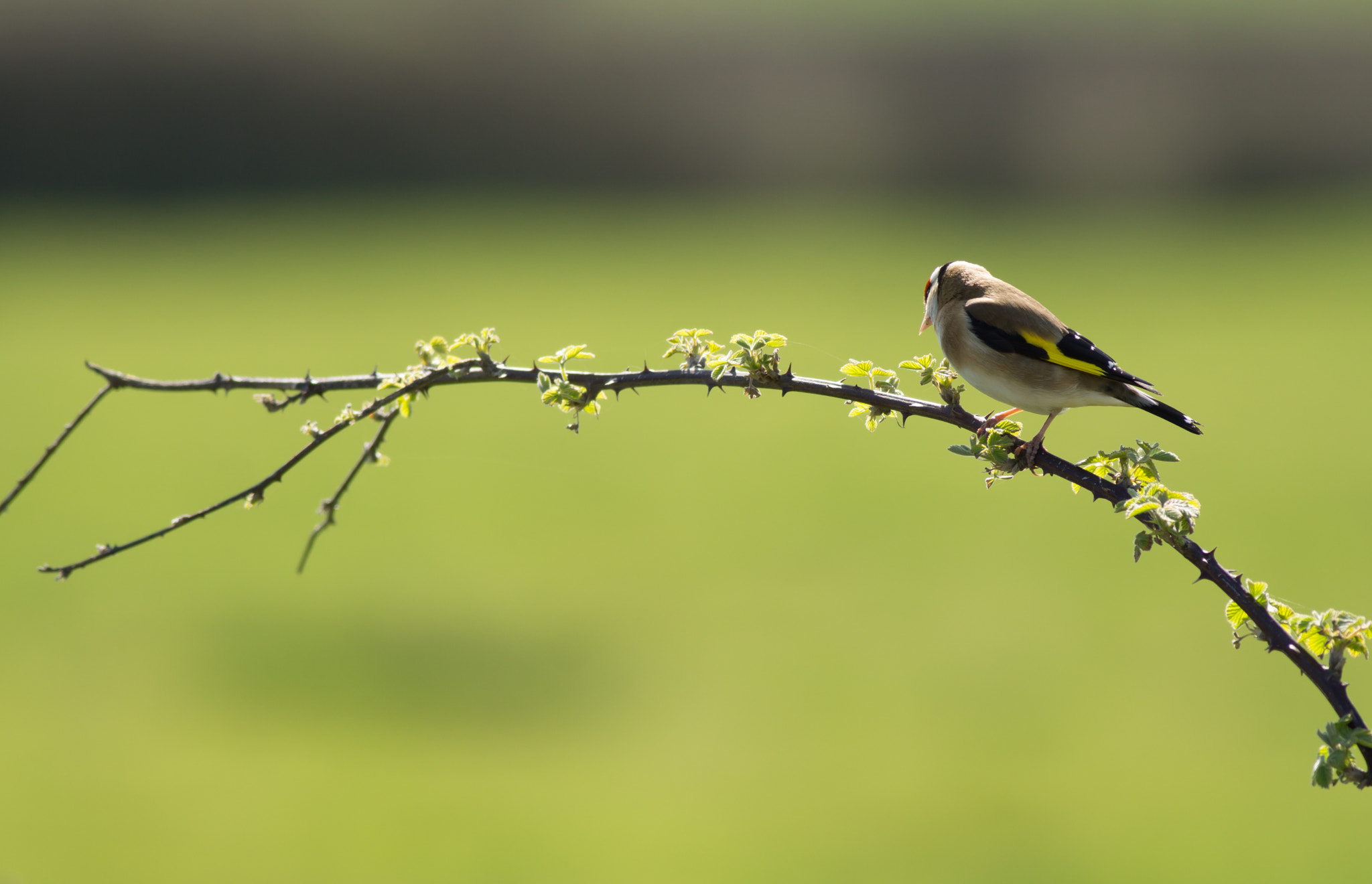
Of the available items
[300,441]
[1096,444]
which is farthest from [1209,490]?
[300,441]

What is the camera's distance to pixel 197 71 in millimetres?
27406

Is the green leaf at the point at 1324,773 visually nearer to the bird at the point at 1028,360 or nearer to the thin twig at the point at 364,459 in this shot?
the bird at the point at 1028,360

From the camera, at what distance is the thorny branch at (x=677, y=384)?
164 centimetres

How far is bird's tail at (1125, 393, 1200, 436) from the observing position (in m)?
2.24

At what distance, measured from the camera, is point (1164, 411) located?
2418 millimetres

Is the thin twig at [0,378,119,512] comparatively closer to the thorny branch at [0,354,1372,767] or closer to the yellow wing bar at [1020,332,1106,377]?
the thorny branch at [0,354,1372,767]

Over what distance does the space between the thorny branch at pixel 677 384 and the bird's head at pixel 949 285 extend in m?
1.01

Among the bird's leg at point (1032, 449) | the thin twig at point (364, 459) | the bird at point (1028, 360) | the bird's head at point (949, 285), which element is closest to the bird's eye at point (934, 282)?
the bird's head at point (949, 285)

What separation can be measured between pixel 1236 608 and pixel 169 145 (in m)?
29.8

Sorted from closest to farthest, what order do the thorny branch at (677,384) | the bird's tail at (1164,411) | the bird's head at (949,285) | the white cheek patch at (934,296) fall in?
the thorny branch at (677,384), the bird's tail at (1164,411), the bird's head at (949,285), the white cheek patch at (934,296)

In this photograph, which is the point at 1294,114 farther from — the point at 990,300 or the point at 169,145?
the point at 990,300

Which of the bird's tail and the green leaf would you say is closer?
the green leaf

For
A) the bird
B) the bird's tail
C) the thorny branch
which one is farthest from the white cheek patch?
the thorny branch

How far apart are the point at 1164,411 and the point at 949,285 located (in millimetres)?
800
